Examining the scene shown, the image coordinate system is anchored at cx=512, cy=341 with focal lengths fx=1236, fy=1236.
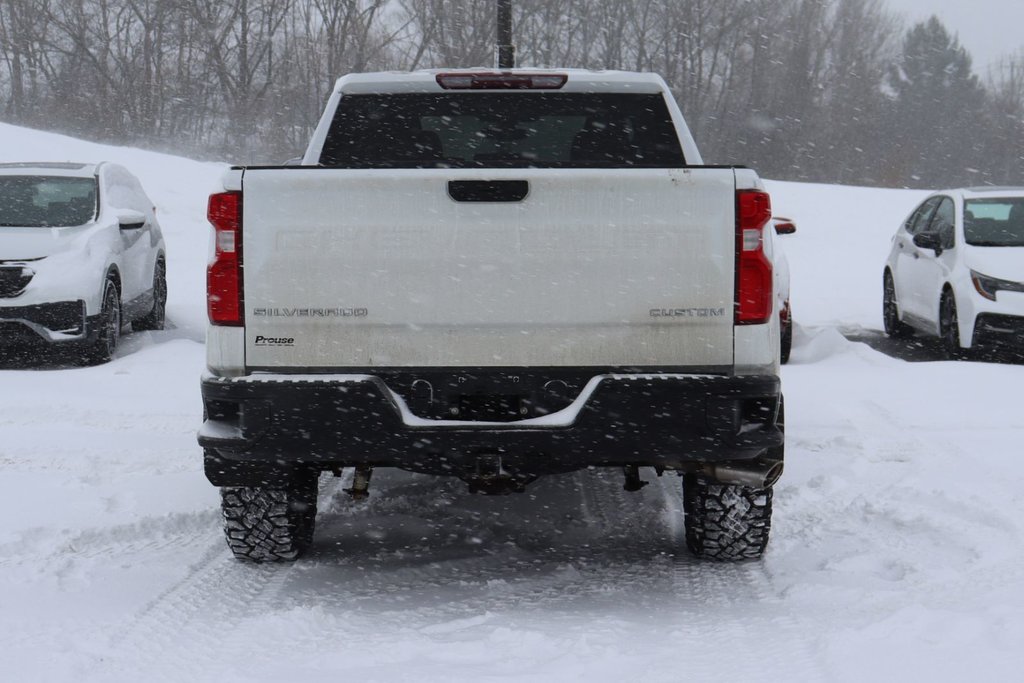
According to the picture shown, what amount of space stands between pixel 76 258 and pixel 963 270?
25.7 feet

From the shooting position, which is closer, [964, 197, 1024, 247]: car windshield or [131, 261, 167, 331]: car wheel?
[964, 197, 1024, 247]: car windshield

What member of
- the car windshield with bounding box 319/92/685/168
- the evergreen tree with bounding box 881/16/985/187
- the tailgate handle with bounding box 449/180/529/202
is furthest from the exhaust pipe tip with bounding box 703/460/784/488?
the evergreen tree with bounding box 881/16/985/187

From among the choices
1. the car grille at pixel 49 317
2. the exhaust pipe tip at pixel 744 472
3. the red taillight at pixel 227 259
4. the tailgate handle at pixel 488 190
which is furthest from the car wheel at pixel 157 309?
the exhaust pipe tip at pixel 744 472

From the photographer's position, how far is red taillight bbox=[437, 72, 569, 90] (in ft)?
17.5

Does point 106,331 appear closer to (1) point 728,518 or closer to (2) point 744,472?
(1) point 728,518

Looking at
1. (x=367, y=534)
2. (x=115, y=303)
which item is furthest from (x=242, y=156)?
(x=367, y=534)

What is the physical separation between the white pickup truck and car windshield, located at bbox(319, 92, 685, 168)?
152cm

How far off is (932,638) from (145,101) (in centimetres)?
4614

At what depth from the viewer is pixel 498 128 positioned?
19.2ft

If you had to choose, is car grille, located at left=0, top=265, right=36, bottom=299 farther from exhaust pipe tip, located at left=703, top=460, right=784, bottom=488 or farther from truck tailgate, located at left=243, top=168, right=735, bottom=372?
exhaust pipe tip, located at left=703, top=460, right=784, bottom=488

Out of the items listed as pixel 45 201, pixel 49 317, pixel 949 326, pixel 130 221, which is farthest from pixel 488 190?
pixel 45 201

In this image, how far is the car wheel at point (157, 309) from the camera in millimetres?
12808

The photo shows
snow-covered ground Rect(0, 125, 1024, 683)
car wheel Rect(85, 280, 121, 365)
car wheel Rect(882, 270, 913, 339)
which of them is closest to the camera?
snow-covered ground Rect(0, 125, 1024, 683)

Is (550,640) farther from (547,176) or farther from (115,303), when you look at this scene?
(115,303)
